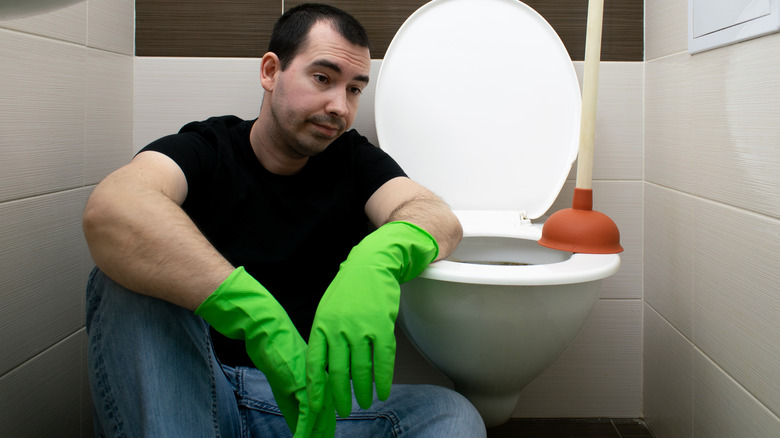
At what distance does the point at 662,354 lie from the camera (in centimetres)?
119

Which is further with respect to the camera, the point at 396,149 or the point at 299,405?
the point at 396,149

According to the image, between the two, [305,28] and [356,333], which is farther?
[305,28]

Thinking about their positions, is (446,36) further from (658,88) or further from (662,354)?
(662,354)

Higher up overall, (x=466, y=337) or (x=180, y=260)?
(x=180, y=260)

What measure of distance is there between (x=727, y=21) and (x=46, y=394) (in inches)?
48.8

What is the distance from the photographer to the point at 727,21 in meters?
0.88

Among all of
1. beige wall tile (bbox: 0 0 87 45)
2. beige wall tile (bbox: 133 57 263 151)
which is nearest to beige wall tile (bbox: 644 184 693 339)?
beige wall tile (bbox: 133 57 263 151)

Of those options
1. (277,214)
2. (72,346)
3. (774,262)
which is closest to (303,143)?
(277,214)

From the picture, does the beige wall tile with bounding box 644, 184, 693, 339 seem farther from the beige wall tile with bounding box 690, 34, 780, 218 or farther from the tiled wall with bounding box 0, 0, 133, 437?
the tiled wall with bounding box 0, 0, 133, 437

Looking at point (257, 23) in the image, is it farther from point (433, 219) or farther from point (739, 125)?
point (739, 125)

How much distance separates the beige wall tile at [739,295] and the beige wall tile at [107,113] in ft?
3.66

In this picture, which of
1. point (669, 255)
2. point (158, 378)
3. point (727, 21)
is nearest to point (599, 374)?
point (669, 255)

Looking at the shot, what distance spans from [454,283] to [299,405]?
0.26 metres

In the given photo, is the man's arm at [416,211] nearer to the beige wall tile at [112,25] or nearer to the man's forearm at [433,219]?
the man's forearm at [433,219]
